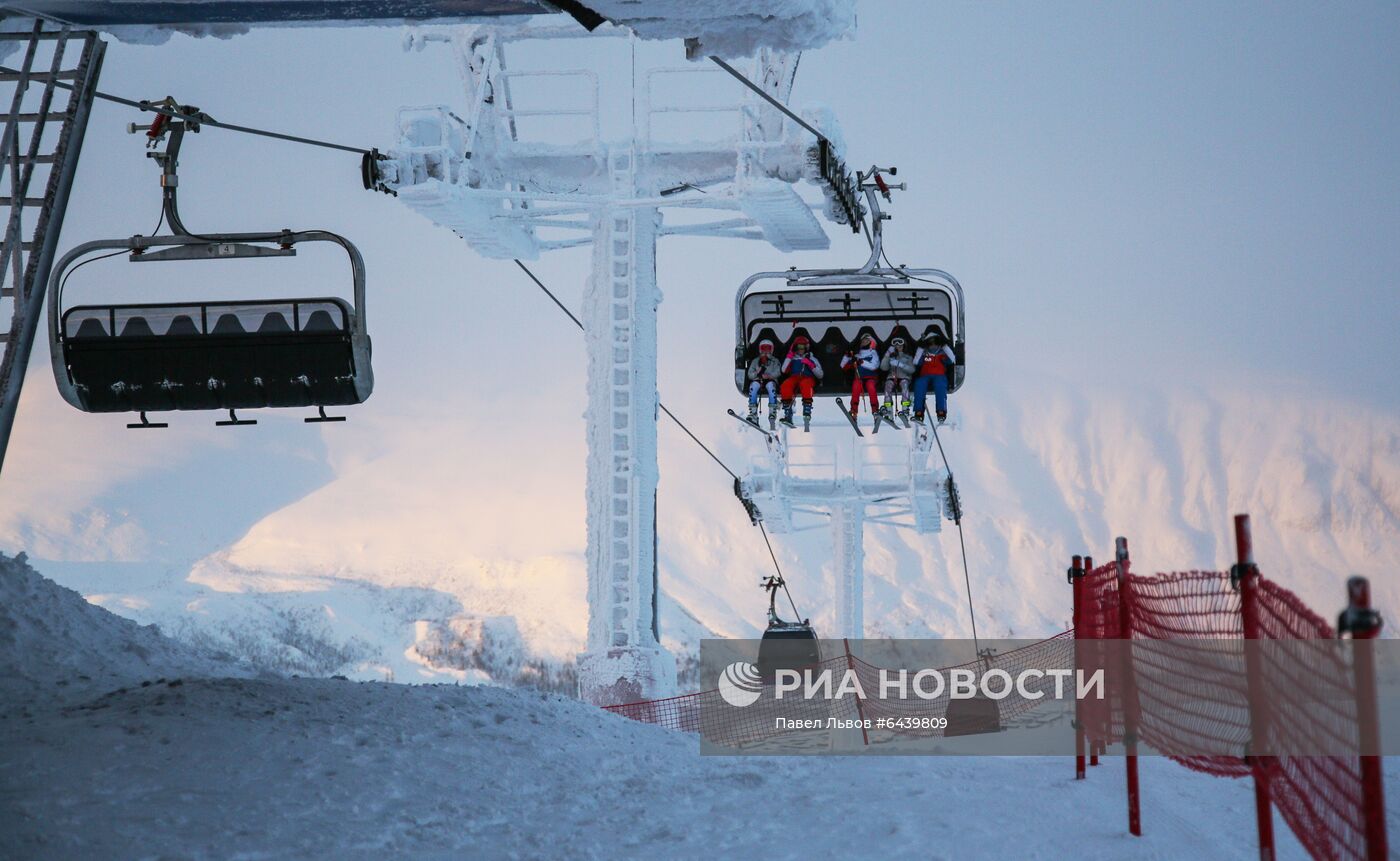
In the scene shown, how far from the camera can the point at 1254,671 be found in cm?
564

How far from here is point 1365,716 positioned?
4273 millimetres

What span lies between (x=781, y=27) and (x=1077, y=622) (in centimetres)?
427

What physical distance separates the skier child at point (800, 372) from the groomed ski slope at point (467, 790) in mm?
5707

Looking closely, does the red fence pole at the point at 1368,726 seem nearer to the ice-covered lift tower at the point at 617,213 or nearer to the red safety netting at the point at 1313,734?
the red safety netting at the point at 1313,734

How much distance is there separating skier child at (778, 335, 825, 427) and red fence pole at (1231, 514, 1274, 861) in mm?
9483

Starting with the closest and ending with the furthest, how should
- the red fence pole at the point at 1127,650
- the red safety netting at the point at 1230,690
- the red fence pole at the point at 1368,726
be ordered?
the red fence pole at the point at 1368,726 < the red safety netting at the point at 1230,690 < the red fence pole at the point at 1127,650

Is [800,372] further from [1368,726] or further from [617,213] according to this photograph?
[1368,726]

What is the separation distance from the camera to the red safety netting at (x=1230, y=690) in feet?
15.6

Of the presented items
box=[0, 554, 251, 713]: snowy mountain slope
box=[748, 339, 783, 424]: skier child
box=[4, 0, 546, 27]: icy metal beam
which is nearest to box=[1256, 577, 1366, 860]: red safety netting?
box=[4, 0, 546, 27]: icy metal beam

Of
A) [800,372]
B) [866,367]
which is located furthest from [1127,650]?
[800,372]

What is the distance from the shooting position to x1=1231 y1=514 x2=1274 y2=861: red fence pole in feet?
18.3

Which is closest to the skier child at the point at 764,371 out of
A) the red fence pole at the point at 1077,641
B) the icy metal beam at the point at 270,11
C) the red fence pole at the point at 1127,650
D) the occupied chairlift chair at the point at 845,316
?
the occupied chairlift chair at the point at 845,316

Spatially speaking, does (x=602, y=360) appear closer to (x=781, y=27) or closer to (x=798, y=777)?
(x=798, y=777)

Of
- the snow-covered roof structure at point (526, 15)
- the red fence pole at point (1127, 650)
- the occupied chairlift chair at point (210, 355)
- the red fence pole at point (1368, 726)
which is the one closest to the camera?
the red fence pole at point (1368, 726)
